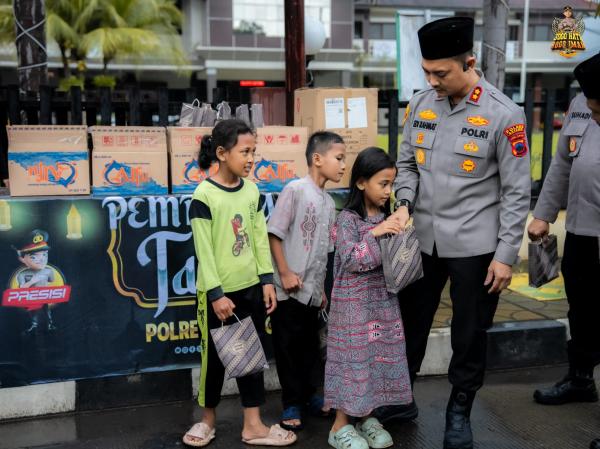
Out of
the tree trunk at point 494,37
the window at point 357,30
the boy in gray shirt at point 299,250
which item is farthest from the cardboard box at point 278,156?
the window at point 357,30

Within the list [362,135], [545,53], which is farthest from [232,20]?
[362,135]

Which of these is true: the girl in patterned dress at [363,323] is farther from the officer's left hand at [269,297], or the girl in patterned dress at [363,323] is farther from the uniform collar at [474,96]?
the uniform collar at [474,96]

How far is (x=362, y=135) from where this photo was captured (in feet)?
13.2

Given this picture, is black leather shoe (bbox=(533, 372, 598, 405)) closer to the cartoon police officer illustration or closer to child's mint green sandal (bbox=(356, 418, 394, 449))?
child's mint green sandal (bbox=(356, 418, 394, 449))

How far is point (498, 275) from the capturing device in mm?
3016

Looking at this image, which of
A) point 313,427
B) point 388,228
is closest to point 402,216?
point 388,228

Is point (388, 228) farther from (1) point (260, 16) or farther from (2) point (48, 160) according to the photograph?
(1) point (260, 16)

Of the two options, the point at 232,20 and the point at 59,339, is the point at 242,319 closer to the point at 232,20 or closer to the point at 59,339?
the point at 59,339

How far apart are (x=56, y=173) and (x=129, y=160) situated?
15.2 inches

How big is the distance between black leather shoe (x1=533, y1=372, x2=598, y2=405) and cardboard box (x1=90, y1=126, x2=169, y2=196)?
245 centimetres

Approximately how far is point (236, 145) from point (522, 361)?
97.8 inches

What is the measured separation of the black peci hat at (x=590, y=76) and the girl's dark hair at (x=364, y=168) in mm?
924

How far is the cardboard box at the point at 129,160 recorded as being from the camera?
11.8 ft

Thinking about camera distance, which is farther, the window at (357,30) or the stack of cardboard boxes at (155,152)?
the window at (357,30)
